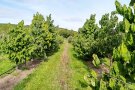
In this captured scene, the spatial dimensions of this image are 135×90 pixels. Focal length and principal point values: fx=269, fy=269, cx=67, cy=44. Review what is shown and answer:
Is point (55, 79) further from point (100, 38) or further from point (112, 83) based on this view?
point (112, 83)

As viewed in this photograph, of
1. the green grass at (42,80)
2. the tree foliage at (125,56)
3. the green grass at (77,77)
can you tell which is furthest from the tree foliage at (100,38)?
the tree foliage at (125,56)

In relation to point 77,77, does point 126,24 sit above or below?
above

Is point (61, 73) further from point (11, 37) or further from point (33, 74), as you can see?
point (11, 37)

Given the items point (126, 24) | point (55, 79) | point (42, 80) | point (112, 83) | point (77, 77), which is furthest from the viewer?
point (77, 77)

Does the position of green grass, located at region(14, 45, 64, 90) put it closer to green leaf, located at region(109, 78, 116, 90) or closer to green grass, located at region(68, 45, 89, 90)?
green grass, located at region(68, 45, 89, 90)

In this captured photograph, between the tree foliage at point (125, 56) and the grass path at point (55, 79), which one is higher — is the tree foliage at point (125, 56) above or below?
above

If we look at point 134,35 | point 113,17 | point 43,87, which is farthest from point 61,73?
point 134,35

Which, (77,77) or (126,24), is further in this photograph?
(77,77)

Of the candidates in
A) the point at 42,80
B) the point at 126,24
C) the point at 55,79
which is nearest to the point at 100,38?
the point at 55,79

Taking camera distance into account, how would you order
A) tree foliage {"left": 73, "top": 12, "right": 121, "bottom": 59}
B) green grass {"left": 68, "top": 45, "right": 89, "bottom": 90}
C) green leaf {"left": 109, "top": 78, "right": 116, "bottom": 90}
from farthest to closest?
tree foliage {"left": 73, "top": 12, "right": 121, "bottom": 59} → green grass {"left": 68, "top": 45, "right": 89, "bottom": 90} → green leaf {"left": 109, "top": 78, "right": 116, "bottom": 90}

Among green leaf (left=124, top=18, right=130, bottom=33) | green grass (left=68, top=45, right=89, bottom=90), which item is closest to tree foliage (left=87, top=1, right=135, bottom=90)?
green leaf (left=124, top=18, right=130, bottom=33)

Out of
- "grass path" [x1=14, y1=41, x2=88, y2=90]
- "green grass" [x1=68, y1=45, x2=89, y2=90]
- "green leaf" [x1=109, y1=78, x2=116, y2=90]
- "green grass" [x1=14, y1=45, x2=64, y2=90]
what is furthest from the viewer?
"green grass" [x1=68, y1=45, x2=89, y2=90]

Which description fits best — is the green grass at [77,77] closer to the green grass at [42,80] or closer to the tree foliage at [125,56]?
the green grass at [42,80]

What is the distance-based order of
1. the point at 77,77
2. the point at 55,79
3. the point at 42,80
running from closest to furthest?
the point at 42,80 → the point at 55,79 → the point at 77,77
